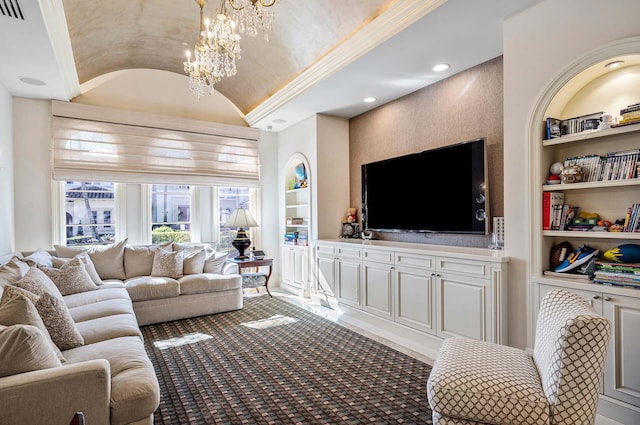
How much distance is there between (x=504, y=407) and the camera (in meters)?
1.52

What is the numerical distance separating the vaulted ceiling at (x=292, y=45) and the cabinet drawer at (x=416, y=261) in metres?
1.87

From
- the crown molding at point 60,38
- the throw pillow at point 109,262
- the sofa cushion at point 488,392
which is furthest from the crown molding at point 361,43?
the throw pillow at point 109,262

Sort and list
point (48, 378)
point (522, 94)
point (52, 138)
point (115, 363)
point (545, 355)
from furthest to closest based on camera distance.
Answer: point (52, 138)
point (522, 94)
point (115, 363)
point (545, 355)
point (48, 378)

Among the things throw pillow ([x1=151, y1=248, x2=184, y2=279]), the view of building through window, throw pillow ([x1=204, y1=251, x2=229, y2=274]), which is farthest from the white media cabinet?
the view of building through window

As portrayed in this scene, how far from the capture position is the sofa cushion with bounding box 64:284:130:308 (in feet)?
10.2

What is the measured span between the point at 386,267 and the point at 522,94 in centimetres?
201

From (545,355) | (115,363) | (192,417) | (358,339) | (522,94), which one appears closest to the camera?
(545,355)

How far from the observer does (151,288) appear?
12.9ft

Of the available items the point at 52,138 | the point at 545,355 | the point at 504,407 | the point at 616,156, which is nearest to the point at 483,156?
the point at 616,156

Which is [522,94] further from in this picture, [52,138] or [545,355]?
[52,138]

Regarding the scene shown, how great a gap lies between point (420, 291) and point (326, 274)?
1.58m

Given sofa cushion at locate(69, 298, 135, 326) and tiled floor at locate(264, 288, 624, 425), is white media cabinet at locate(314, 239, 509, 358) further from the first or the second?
sofa cushion at locate(69, 298, 135, 326)

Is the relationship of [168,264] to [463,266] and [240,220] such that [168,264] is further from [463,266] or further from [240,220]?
[463,266]

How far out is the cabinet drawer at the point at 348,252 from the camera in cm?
403
